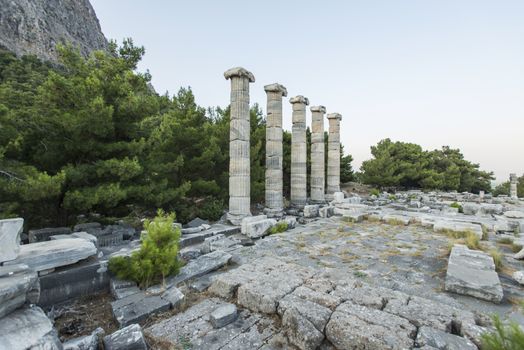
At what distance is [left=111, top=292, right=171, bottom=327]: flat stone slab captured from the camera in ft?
10.5

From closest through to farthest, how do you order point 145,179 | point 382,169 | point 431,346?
point 431,346, point 145,179, point 382,169

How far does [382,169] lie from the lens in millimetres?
26625

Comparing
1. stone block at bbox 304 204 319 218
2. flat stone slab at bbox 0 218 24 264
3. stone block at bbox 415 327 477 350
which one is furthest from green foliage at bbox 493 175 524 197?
flat stone slab at bbox 0 218 24 264

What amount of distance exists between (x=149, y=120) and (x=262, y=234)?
5.35 m

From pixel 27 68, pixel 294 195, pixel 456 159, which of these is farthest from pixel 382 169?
pixel 27 68

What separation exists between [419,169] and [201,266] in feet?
98.7

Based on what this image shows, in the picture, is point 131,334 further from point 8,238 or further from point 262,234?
point 262,234

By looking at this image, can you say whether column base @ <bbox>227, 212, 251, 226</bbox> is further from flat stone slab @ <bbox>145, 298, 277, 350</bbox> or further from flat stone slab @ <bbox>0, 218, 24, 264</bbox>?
flat stone slab @ <bbox>0, 218, 24, 264</bbox>

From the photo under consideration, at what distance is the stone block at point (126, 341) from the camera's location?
2.56m

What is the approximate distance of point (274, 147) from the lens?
12742 millimetres

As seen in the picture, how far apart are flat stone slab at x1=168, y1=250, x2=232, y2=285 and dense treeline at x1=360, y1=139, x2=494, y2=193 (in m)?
25.1

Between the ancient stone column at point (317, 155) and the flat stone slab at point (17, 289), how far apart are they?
13.9 m

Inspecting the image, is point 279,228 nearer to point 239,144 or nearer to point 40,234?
point 239,144

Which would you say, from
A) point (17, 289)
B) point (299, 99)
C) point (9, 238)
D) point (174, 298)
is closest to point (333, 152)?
point (299, 99)
